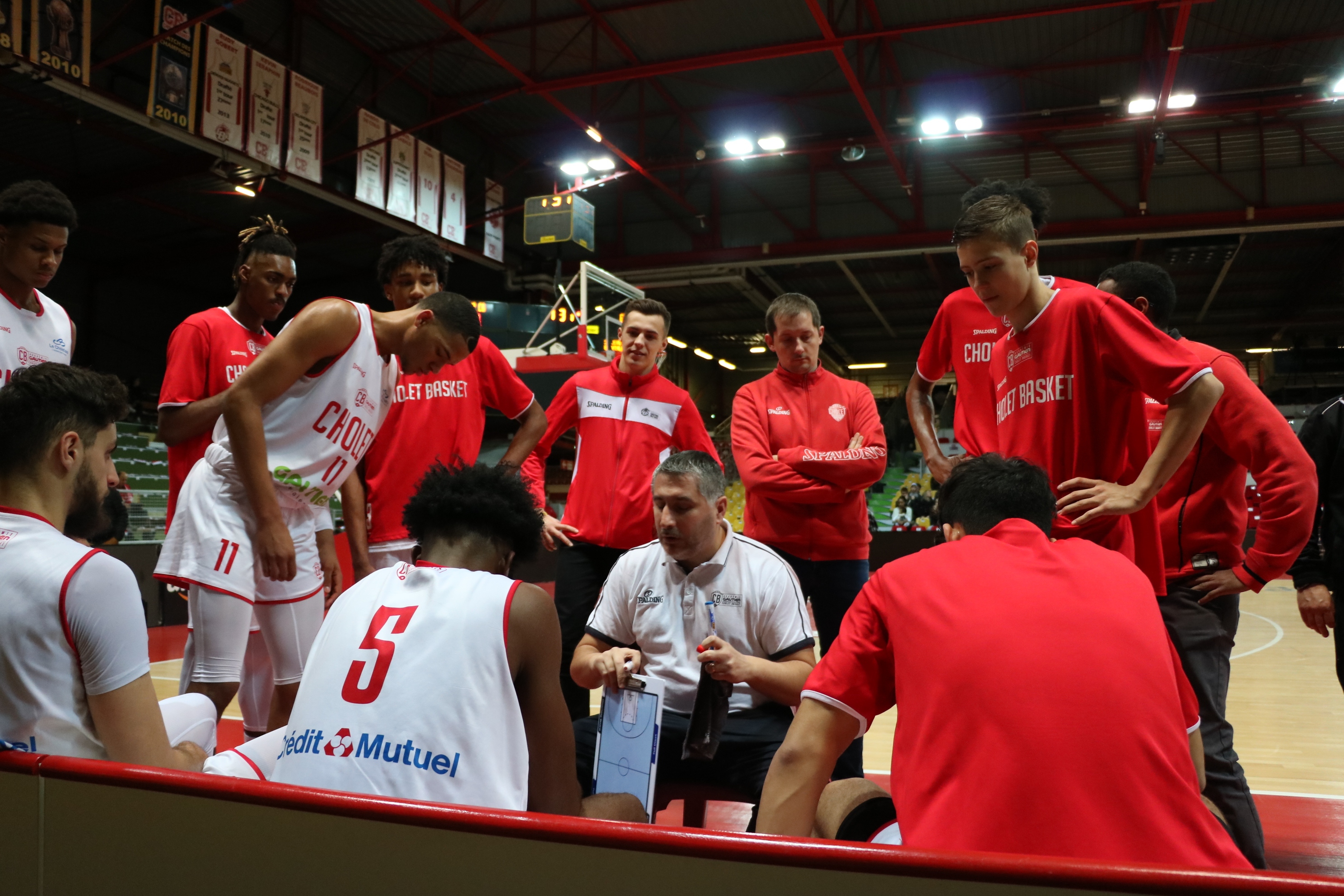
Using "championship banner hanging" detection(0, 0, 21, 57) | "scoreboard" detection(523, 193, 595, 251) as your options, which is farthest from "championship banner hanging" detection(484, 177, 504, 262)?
"championship banner hanging" detection(0, 0, 21, 57)

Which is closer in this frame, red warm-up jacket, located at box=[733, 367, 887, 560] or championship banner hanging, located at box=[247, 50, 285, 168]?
red warm-up jacket, located at box=[733, 367, 887, 560]

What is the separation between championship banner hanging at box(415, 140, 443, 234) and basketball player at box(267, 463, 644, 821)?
458 inches

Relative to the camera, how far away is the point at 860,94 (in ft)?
37.2

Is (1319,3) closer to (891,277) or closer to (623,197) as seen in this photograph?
(891,277)

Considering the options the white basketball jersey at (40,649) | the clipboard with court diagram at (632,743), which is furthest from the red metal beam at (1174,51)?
the white basketball jersey at (40,649)

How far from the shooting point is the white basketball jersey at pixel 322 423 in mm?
2732

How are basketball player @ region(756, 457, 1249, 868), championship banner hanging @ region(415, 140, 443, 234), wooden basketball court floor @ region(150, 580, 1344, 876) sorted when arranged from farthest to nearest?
championship banner hanging @ region(415, 140, 443, 234), wooden basketball court floor @ region(150, 580, 1344, 876), basketball player @ region(756, 457, 1249, 868)

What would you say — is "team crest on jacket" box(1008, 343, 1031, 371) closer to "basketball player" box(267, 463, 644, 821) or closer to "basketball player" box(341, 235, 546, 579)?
"basketball player" box(267, 463, 644, 821)

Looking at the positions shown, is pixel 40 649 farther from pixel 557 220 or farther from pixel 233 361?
pixel 557 220

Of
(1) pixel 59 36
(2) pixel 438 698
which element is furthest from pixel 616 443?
(1) pixel 59 36

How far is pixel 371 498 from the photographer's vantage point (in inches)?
141

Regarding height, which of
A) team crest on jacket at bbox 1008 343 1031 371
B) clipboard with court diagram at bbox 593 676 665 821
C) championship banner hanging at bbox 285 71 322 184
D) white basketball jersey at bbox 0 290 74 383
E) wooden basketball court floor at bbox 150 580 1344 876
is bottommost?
wooden basketball court floor at bbox 150 580 1344 876

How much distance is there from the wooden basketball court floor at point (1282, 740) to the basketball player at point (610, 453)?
934 millimetres

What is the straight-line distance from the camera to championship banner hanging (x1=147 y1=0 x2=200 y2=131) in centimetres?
888
